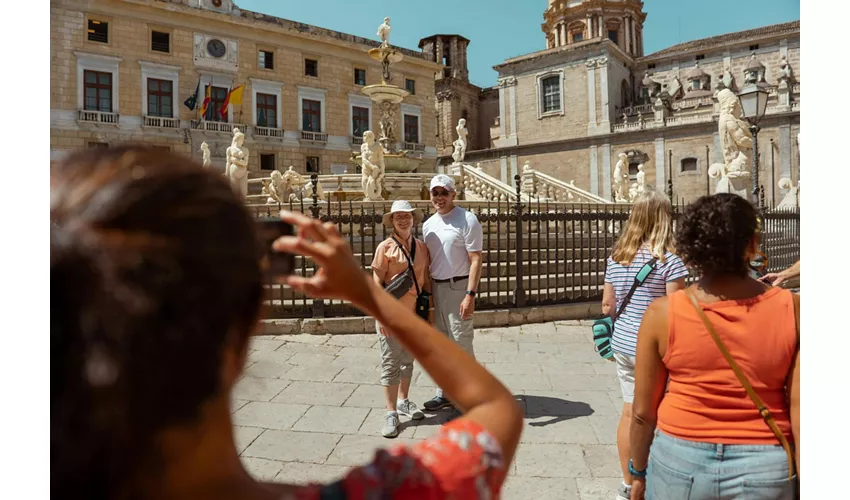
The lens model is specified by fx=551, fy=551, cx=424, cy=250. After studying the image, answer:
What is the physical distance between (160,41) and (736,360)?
103 feet

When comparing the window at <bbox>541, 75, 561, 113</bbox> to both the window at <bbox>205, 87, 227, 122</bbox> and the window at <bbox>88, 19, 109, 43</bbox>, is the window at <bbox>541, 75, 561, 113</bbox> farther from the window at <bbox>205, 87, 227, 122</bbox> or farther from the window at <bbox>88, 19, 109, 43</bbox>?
the window at <bbox>88, 19, 109, 43</bbox>

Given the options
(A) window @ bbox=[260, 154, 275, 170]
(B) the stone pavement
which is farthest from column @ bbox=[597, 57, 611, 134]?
(B) the stone pavement

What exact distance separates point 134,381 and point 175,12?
103 feet

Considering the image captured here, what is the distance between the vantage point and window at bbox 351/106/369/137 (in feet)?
111

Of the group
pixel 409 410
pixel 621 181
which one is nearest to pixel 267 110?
pixel 621 181

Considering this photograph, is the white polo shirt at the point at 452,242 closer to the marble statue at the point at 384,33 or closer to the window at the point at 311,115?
the marble statue at the point at 384,33

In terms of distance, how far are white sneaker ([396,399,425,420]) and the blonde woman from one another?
1.70 m

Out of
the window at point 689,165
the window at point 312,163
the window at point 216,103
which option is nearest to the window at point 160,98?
the window at point 216,103

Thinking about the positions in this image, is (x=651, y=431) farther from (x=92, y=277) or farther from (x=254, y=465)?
(x=254, y=465)

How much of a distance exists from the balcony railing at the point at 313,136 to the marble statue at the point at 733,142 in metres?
24.2

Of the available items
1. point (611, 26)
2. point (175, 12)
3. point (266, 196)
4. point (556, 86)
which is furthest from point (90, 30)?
point (611, 26)

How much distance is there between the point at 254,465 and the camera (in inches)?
138

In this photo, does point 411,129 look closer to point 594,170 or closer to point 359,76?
point 359,76

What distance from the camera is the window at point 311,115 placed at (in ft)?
104
